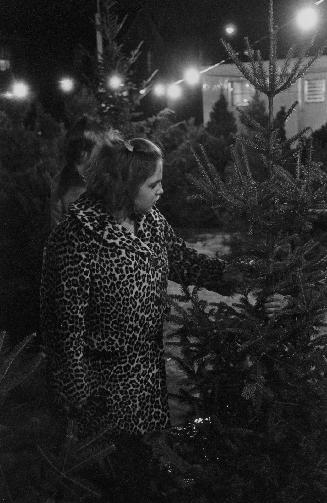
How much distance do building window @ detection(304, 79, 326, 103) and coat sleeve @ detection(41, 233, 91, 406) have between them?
2794 centimetres

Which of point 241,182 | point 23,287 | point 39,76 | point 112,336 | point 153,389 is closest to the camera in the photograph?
point 241,182

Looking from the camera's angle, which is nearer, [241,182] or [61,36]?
[241,182]

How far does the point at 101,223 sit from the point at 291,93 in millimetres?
27119

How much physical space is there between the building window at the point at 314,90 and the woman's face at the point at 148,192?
2760 centimetres

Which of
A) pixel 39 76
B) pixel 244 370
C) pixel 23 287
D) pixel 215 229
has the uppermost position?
pixel 39 76

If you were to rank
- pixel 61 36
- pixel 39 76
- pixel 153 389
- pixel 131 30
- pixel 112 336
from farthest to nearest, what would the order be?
1. pixel 39 76
2. pixel 61 36
3. pixel 131 30
4. pixel 153 389
5. pixel 112 336

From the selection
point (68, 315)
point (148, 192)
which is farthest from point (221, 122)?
point (68, 315)

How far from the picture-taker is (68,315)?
2.44 metres

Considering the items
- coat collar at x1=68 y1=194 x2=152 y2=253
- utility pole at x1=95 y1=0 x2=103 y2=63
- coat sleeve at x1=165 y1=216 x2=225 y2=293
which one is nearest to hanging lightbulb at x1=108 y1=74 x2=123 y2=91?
utility pole at x1=95 y1=0 x2=103 y2=63

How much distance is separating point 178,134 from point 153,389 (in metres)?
12.9

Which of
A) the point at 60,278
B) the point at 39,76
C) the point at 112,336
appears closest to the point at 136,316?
the point at 112,336

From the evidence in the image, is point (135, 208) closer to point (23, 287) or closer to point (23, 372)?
point (23, 372)

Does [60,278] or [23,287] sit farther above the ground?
[60,278]

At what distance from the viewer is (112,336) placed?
2576mm
